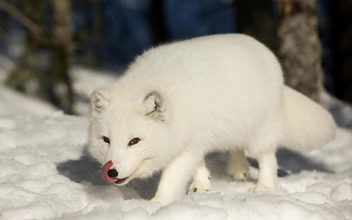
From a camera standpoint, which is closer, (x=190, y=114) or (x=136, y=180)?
(x=190, y=114)

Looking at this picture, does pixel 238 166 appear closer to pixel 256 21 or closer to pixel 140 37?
pixel 256 21

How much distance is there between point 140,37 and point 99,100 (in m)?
12.1

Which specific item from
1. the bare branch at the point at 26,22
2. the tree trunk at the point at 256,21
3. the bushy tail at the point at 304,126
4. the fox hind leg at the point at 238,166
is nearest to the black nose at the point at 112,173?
the fox hind leg at the point at 238,166

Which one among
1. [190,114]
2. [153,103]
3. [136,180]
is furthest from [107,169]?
[136,180]

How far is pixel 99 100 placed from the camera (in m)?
3.72

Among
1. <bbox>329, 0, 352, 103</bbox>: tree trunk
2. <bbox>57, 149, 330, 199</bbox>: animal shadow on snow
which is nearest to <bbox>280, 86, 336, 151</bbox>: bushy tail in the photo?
<bbox>57, 149, 330, 199</bbox>: animal shadow on snow

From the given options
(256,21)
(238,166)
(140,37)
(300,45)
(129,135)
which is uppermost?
(129,135)

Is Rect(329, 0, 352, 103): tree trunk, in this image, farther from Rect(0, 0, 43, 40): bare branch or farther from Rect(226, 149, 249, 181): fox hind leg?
Rect(226, 149, 249, 181): fox hind leg

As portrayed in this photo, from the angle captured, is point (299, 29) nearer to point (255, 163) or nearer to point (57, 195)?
point (255, 163)

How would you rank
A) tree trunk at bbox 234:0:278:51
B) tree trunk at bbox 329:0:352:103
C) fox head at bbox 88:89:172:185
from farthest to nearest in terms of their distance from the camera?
1. tree trunk at bbox 329:0:352:103
2. tree trunk at bbox 234:0:278:51
3. fox head at bbox 88:89:172:185

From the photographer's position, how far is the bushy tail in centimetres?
469

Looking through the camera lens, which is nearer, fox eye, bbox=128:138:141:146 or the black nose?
the black nose

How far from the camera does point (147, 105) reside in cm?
362

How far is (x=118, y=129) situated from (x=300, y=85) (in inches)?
159
